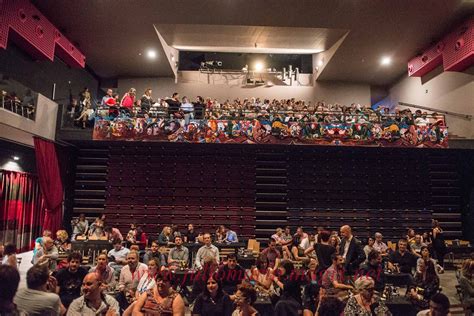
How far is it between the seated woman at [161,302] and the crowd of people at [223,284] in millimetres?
11

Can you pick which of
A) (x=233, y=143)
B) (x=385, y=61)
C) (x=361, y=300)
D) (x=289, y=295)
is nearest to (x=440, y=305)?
(x=361, y=300)

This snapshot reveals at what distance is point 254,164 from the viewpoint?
46.3 ft

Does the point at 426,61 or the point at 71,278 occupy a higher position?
the point at 426,61

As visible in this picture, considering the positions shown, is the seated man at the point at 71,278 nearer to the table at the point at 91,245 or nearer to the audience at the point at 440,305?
the table at the point at 91,245

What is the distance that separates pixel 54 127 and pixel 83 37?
3970 mm

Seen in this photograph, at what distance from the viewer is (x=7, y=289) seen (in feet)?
8.75

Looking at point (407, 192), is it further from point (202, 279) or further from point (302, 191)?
point (202, 279)

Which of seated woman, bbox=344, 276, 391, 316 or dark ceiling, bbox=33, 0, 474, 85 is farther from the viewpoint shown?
dark ceiling, bbox=33, 0, 474, 85

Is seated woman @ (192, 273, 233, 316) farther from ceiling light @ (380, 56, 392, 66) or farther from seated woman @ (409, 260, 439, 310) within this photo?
ceiling light @ (380, 56, 392, 66)

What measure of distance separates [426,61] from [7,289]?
1594 centimetres

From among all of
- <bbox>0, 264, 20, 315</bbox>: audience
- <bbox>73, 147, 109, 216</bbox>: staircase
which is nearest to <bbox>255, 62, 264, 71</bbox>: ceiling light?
<bbox>73, 147, 109, 216</bbox>: staircase

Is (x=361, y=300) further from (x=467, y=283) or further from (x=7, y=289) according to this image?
(x=7, y=289)

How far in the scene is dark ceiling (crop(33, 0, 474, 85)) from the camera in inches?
455

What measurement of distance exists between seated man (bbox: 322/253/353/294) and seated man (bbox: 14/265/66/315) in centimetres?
382
